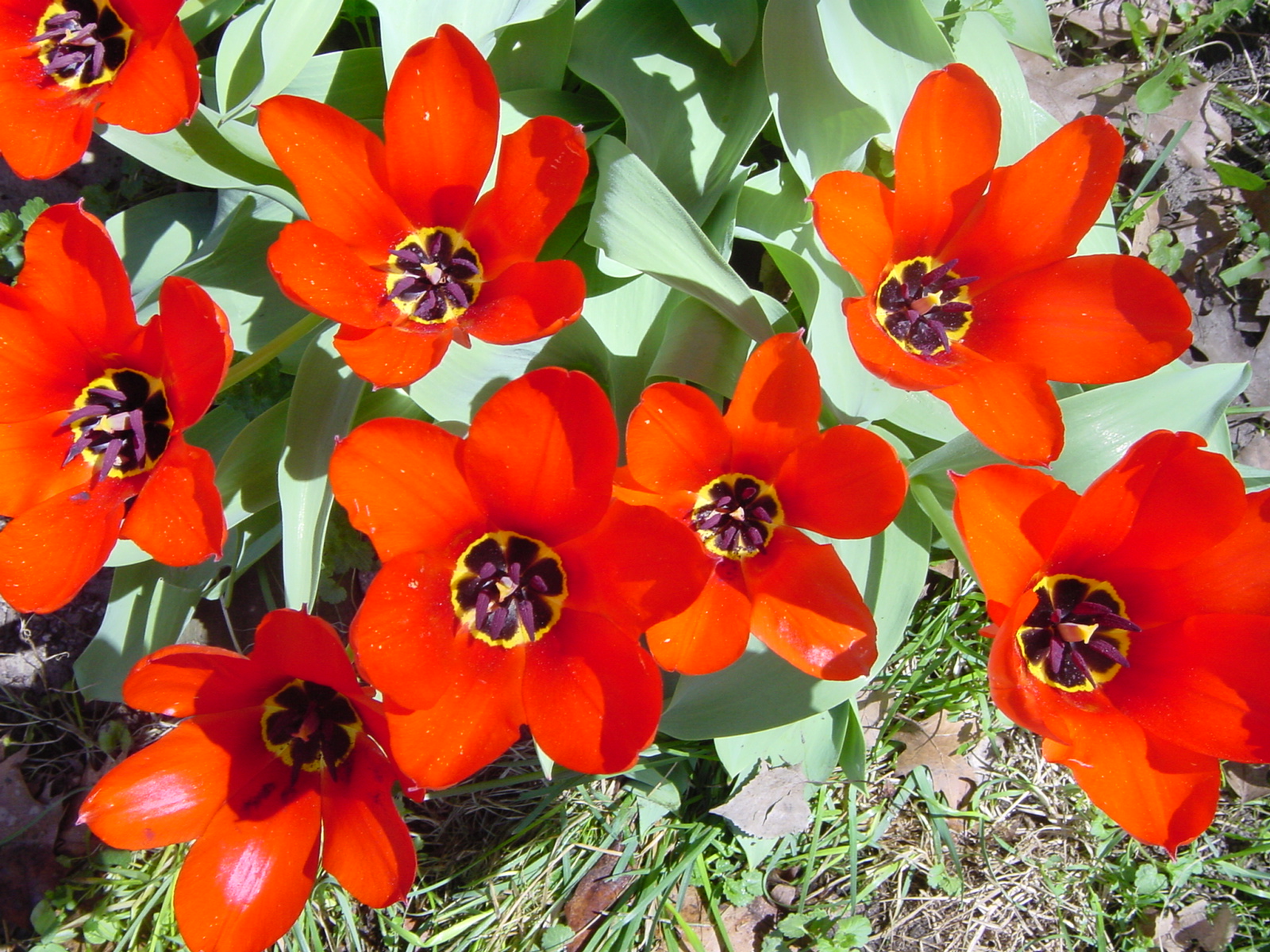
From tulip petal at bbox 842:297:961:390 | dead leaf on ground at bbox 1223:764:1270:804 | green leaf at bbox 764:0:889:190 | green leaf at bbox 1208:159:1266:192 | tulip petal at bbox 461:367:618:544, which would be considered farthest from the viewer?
green leaf at bbox 1208:159:1266:192

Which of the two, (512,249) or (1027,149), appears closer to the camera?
(512,249)

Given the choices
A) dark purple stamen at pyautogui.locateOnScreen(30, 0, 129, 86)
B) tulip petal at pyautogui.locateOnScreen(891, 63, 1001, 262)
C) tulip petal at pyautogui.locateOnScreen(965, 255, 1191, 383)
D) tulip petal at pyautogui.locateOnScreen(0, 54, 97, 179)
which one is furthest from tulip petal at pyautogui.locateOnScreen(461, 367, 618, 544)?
dark purple stamen at pyautogui.locateOnScreen(30, 0, 129, 86)

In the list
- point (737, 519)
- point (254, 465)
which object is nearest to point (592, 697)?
point (737, 519)

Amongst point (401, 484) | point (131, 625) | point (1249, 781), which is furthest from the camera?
point (1249, 781)

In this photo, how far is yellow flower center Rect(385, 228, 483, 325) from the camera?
5.08 ft

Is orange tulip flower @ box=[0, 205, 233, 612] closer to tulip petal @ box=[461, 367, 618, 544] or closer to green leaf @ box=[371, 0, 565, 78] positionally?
tulip petal @ box=[461, 367, 618, 544]

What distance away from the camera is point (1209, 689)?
1390 millimetres

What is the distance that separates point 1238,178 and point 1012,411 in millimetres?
2219

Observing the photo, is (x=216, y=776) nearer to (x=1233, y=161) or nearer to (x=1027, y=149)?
(x=1027, y=149)

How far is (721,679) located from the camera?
5.77ft

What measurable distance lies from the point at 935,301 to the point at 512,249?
757 mm

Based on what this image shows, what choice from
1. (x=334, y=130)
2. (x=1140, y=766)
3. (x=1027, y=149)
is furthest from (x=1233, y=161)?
(x=334, y=130)

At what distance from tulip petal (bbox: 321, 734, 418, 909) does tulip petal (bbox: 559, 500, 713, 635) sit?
0.44 meters

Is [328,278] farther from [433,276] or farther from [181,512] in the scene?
[181,512]
